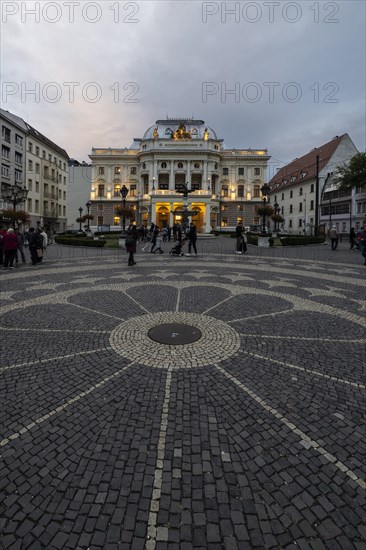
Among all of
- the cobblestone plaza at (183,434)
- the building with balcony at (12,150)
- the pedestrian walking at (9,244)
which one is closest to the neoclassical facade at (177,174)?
the building with balcony at (12,150)

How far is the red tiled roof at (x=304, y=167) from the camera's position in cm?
5828

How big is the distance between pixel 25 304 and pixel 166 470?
694 centimetres

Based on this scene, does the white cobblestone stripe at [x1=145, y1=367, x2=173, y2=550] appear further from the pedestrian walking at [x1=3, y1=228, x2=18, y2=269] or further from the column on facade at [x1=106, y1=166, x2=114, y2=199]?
the column on facade at [x1=106, y1=166, x2=114, y2=199]

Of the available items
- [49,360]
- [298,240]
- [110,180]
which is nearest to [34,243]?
[49,360]

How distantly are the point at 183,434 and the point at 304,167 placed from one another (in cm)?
7215

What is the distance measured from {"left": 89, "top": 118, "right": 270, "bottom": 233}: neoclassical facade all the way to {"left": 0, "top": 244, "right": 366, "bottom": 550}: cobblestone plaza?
200 ft

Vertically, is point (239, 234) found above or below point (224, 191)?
below

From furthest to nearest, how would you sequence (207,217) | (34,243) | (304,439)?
1. (207,217)
2. (34,243)
3. (304,439)

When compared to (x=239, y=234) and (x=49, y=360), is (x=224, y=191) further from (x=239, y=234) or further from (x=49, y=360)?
(x=49, y=360)

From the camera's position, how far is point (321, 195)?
191 ft

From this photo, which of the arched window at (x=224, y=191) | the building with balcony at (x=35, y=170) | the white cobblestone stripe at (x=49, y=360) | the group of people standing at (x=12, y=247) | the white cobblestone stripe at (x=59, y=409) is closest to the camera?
the white cobblestone stripe at (x=59, y=409)

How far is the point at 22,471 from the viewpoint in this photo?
8.51 ft

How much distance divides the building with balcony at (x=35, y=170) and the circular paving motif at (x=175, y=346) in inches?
1800

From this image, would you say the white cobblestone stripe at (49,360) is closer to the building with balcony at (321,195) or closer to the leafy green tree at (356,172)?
the leafy green tree at (356,172)
